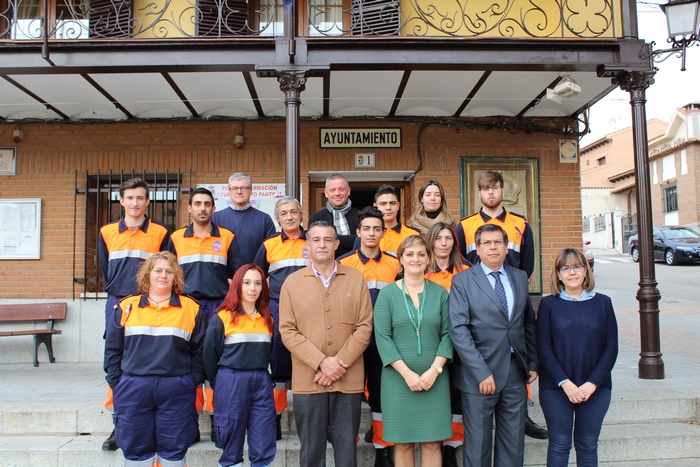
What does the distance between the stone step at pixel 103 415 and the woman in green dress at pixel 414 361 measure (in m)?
1.06

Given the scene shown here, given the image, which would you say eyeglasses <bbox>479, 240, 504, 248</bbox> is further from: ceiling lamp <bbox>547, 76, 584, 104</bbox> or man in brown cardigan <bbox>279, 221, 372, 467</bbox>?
ceiling lamp <bbox>547, 76, 584, 104</bbox>

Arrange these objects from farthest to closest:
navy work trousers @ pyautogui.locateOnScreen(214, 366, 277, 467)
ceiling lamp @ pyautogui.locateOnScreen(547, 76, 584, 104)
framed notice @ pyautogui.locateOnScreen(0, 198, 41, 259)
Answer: framed notice @ pyautogui.locateOnScreen(0, 198, 41, 259) → ceiling lamp @ pyautogui.locateOnScreen(547, 76, 584, 104) → navy work trousers @ pyautogui.locateOnScreen(214, 366, 277, 467)

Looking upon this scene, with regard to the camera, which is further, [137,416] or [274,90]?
[274,90]

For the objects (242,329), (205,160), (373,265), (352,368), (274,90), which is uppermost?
(274,90)

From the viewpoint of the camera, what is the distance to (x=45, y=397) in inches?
199

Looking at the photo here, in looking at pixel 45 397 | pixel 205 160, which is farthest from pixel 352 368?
pixel 205 160

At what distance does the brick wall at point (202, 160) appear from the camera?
7.24 meters

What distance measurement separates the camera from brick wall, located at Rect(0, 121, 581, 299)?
724cm

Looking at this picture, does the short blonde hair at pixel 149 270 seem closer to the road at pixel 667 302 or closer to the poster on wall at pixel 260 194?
the poster on wall at pixel 260 194

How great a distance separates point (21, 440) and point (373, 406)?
2.88m

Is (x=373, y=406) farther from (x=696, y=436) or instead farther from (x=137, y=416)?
(x=696, y=436)

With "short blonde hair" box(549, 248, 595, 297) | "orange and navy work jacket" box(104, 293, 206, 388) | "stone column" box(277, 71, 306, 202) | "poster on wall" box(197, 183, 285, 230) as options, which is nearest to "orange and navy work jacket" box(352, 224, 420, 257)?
"short blonde hair" box(549, 248, 595, 297)

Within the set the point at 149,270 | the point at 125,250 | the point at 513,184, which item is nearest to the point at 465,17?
the point at 513,184

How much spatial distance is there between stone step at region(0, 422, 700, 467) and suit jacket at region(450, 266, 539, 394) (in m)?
1.20
